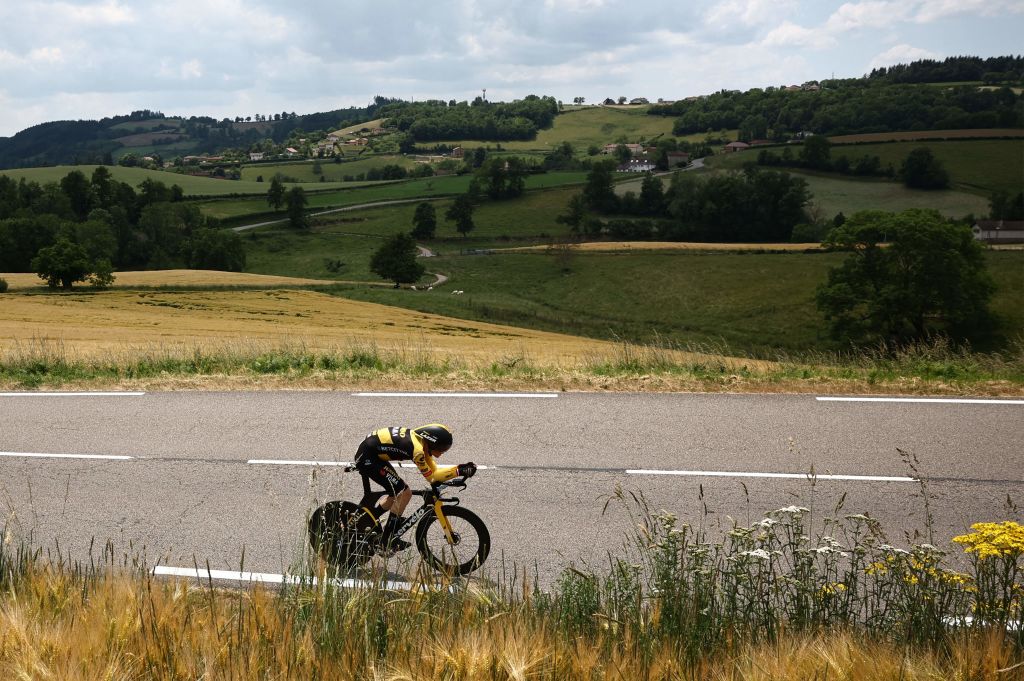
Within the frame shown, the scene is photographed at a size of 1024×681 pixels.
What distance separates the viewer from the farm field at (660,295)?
60.1 m

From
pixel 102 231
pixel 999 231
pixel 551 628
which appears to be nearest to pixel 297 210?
pixel 102 231

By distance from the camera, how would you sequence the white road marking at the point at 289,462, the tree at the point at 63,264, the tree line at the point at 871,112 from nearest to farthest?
the white road marking at the point at 289,462
the tree at the point at 63,264
the tree line at the point at 871,112

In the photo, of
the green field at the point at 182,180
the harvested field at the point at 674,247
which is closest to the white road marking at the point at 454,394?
the harvested field at the point at 674,247

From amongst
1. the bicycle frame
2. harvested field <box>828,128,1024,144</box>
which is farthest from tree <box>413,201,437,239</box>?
the bicycle frame

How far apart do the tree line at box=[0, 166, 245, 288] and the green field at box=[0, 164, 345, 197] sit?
50.0 feet

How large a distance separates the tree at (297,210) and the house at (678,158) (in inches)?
2469

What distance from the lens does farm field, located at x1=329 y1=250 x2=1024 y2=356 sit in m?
60.1

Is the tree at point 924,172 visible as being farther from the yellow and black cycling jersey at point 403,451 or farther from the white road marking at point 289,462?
the yellow and black cycling jersey at point 403,451

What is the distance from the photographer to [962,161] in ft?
378

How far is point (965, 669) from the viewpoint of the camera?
13.5ft

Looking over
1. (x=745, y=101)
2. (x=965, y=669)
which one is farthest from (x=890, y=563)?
(x=745, y=101)

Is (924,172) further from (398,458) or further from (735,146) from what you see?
(398,458)

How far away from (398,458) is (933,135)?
141997mm

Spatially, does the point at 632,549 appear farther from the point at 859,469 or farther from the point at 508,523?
the point at 859,469
